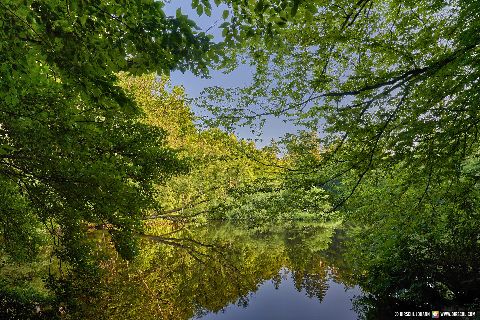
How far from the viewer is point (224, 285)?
59.9 ft

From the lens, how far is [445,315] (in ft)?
32.0

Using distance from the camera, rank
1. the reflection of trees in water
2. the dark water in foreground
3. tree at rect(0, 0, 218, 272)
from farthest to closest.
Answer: the reflection of trees in water
the dark water in foreground
tree at rect(0, 0, 218, 272)

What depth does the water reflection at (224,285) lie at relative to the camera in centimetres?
1379

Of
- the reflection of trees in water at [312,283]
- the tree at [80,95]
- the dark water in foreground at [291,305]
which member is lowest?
the tree at [80,95]

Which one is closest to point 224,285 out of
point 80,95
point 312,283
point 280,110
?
point 312,283

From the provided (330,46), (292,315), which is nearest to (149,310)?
(292,315)

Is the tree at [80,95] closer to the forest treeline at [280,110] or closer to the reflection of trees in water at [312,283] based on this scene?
the forest treeline at [280,110]

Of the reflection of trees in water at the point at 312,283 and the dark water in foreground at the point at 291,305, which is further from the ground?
the reflection of trees in water at the point at 312,283

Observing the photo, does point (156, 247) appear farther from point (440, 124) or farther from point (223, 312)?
point (440, 124)

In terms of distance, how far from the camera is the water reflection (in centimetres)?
1379

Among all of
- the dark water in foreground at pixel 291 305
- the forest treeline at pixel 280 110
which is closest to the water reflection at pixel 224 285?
the dark water in foreground at pixel 291 305

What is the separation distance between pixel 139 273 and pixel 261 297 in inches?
264

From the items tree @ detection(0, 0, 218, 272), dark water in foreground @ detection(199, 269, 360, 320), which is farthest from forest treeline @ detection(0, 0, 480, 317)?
dark water in foreground @ detection(199, 269, 360, 320)

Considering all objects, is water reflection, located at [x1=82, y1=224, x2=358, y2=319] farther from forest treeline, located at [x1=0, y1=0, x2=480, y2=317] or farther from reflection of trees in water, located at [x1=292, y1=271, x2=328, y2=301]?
forest treeline, located at [x1=0, y1=0, x2=480, y2=317]
